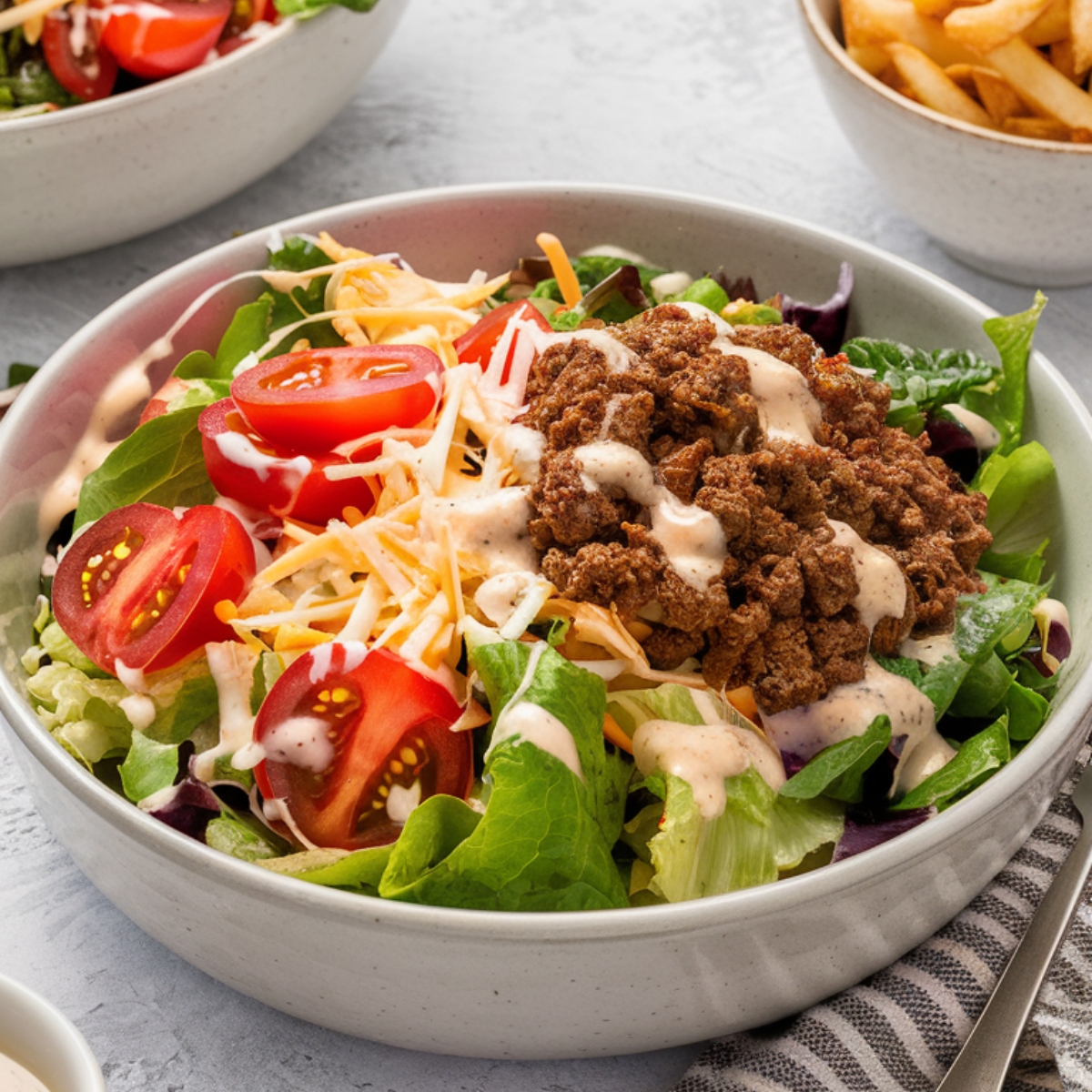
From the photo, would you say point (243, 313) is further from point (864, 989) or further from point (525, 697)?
point (864, 989)

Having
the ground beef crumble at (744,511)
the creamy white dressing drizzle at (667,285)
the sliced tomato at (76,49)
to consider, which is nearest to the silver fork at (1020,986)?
the ground beef crumble at (744,511)

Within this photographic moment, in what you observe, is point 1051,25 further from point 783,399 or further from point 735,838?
point 735,838

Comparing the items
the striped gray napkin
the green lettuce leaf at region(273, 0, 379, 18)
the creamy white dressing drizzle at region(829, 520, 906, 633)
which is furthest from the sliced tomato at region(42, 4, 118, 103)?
the striped gray napkin

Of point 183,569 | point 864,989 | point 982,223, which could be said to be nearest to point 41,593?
point 183,569

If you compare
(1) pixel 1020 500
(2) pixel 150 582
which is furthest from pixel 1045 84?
(2) pixel 150 582

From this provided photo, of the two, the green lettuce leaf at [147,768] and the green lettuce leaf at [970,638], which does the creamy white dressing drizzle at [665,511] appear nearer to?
the green lettuce leaf at [970,638]
